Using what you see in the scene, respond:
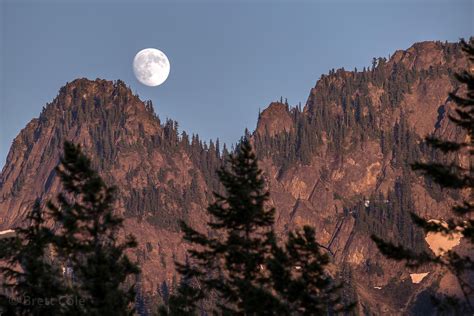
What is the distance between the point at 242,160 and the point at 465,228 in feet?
50.1

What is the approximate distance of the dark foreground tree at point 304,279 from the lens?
49.6 meters

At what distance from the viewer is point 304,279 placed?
50469 millimetres

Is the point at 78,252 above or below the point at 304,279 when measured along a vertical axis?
above

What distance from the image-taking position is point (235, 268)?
2136 inches

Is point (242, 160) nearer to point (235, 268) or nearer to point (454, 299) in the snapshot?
point (235, 268)

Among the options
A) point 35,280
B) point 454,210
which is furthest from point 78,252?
point 454,210

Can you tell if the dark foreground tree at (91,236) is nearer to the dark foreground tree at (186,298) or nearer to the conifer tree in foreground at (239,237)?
the conifer tree in foreground at (239,237)

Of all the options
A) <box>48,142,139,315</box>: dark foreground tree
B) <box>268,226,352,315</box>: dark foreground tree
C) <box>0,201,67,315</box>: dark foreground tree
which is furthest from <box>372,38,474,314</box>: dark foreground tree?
<box>0,201,67,315</box>: dark foreground tree

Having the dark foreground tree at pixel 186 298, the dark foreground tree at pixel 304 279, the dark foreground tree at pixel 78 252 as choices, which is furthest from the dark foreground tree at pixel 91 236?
the dark foreground tree at pixel 304 279

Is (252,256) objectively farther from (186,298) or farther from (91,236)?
(186,298)

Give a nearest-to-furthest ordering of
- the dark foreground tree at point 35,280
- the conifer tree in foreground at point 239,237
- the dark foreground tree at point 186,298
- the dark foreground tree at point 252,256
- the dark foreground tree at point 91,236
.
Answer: the dark foreground tree at point 91,236 < the dark foreground tree at point 252,256 < the dark foreground tree at point 35,280 < the conifer tree in foreground at point 239,237 < the dark foreground tree at point 186,298

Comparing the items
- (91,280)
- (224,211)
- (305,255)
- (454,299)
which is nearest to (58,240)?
(91,280)

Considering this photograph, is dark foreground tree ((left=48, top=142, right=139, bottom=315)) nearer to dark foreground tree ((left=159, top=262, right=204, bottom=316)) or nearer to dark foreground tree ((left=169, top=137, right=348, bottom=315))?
dark foreground tree ((left=169, top=137, right=348, bottom=315))

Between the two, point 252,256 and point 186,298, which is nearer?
point 252,256
